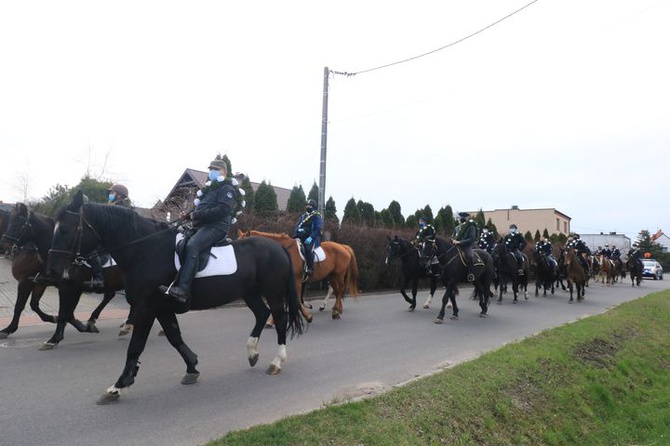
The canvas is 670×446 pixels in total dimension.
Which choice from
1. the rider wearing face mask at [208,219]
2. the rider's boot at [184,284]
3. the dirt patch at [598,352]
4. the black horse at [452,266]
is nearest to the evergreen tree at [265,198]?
the black horse at [452,266]

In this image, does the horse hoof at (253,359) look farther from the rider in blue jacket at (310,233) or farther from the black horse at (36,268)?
the rider in blue jacket at (310,233)

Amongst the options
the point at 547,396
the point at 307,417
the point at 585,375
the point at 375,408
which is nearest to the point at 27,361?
the point at 307,417

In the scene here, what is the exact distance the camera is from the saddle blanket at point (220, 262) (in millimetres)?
5355

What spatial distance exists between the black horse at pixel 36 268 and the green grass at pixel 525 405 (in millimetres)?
4737

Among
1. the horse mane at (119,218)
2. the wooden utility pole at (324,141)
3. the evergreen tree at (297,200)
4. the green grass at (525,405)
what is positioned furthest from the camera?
the evergreen tree at (297,200)

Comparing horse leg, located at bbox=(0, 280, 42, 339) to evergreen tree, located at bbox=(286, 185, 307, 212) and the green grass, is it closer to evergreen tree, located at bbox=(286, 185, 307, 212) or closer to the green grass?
the green grass

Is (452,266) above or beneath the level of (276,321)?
above

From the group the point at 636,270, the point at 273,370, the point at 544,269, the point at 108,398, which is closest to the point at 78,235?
the point at 108,398

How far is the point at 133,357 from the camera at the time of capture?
4.82 m

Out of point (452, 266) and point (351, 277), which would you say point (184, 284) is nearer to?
point (351, 277)

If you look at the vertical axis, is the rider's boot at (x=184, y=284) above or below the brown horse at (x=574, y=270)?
above

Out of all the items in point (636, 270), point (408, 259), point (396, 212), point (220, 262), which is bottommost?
point (636, 270)

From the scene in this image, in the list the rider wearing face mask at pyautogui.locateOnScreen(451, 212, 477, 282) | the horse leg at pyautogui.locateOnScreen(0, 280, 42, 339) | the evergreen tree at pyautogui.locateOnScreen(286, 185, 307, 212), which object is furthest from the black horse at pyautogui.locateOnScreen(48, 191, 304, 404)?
the evergreen tree at pyautogui.locateOnScreen(286, 185, 307, 212)

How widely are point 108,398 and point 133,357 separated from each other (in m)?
0.46
